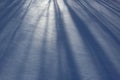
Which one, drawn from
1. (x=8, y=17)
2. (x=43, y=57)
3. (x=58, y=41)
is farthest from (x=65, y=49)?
(x=8, y=17)

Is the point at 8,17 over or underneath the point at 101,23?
over

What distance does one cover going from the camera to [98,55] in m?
4.07

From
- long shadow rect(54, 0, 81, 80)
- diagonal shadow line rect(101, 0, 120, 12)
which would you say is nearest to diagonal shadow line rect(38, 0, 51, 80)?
long shadow rect(54, 0, 81, 80)

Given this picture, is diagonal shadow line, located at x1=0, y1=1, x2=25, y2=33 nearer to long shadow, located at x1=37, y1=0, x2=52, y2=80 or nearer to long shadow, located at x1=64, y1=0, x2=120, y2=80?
long shadow, located at x1=37, y1=0, x2=52, y2=80

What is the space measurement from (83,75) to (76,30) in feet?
5.36

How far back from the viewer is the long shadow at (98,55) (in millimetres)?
3582

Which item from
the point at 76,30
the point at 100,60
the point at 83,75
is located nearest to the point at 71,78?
the point at 83,75

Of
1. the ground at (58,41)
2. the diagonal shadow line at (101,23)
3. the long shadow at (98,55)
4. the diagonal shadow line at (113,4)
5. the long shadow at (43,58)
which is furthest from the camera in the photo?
the diagonal shadow line at (113,4)

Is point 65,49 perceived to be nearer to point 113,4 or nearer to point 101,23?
point 101,23

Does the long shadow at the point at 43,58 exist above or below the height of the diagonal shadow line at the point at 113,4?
below

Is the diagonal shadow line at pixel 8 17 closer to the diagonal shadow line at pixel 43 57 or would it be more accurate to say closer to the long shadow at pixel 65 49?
the diagonal shadow line at pixel 43 57

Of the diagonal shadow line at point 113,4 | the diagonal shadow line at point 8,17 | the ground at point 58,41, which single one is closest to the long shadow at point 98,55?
the ground at point 58,41

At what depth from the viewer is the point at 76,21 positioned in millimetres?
5395

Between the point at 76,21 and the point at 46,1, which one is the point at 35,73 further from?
the point at 46,1
